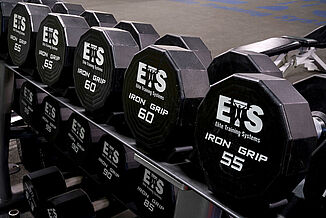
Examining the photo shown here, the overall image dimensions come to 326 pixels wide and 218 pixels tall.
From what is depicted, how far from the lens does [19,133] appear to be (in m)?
1.41

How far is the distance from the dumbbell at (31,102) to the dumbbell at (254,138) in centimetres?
81

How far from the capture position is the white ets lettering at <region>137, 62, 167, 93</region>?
64 cm

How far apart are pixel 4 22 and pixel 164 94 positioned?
29.9 inches

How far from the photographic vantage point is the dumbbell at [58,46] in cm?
88

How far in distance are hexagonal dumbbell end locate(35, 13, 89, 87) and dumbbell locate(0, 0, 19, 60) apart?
0.28 meters

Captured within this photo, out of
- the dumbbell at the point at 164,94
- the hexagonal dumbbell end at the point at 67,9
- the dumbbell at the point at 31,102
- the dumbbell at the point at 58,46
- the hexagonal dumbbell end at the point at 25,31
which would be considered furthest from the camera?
the dumbbell at the point at 31,102

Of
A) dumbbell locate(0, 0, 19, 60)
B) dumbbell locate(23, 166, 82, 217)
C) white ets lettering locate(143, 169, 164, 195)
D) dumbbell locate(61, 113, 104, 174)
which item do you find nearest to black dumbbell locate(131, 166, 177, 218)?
white ets lettering locate(143, 169, 164, 195)

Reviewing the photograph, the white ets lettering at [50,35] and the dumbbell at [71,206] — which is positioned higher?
the white ets lettering at [50,35]

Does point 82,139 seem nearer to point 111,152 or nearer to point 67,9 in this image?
point 111,152

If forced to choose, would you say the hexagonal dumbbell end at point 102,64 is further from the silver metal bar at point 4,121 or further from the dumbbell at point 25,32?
the silver metal bar at point 4,121

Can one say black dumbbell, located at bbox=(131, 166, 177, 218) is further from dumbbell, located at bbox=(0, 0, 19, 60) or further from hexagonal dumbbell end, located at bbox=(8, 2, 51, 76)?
dumbbell, located at bbox=(0, 0, 19, 60)

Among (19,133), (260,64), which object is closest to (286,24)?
(19,133)

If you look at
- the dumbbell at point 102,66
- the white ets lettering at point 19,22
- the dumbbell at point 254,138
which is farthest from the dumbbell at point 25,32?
the dumbbell at point 254,138

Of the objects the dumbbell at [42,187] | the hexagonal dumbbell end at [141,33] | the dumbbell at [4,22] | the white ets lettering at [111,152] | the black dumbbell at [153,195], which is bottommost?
the dumbbell at [42,187]
